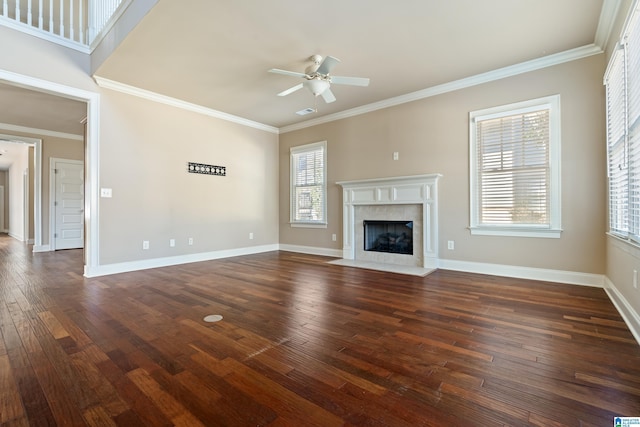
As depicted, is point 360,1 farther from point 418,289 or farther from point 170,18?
point 418,289

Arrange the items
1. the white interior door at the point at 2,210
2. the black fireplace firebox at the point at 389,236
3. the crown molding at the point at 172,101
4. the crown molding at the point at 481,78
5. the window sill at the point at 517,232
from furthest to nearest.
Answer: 1. the white interior door at the point at 2,210
2. the black fireplace firebox at the point at 389,236
3. the crown molding at the point at 172,101
4. the window sill at the point at 517,232
5. the crown molding at the point at 481,78

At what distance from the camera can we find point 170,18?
2.90m

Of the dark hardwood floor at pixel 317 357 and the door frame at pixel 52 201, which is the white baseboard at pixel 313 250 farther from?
the door frame at pixel 52 201

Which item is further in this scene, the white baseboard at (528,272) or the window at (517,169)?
the window at (517,169)

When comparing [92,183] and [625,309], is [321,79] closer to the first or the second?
[92,183]

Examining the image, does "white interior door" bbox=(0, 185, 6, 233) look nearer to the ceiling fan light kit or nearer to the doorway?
the doorway

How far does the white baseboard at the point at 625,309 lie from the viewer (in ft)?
6.92

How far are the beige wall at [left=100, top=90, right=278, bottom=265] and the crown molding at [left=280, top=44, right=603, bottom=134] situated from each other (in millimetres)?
2009

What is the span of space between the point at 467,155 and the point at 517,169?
67 cm

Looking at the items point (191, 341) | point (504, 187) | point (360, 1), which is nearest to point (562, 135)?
point (504, 187)

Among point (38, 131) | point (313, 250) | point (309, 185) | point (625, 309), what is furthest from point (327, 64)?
point (38, 131)

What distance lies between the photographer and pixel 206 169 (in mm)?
5516

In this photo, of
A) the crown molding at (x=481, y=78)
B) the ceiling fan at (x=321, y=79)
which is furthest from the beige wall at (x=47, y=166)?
the ceiling fan at (x=321, y=79)

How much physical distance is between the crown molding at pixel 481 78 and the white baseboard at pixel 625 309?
8.81 ft
